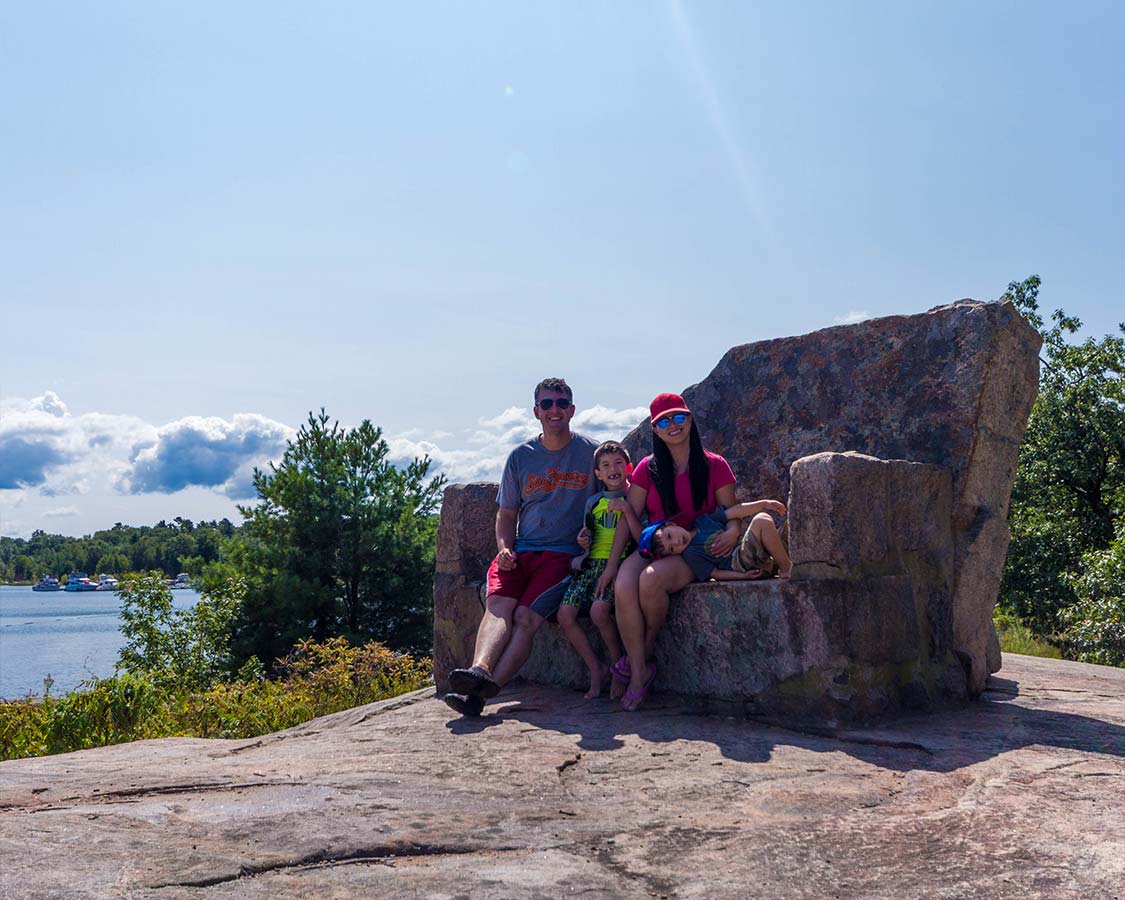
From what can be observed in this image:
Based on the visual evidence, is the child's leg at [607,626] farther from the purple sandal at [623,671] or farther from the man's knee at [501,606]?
the man's knee at [501,606]

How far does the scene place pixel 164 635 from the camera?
41.5 feet

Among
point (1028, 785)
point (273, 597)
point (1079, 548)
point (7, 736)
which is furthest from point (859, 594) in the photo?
point (1079, 548)

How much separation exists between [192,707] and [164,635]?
3.37 metres

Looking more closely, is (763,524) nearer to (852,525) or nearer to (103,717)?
(852,525)

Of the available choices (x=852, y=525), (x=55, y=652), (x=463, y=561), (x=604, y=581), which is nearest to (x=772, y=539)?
(x=852, y=525)

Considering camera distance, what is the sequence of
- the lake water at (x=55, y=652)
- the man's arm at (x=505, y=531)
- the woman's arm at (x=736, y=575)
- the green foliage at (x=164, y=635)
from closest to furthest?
the woman's arm at (x=736, y=575) < the man's arm at (x=505, y=531) < the green foliage at (x=164, y=635) < the lake water at (x=55, y=652)

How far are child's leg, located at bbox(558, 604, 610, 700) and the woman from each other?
228mm

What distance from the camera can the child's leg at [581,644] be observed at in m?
5.43

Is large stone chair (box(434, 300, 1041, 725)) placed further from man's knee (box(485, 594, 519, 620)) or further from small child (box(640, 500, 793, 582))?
man's knee (box(485, 594, 519, 620))

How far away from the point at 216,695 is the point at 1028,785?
25.4 ft

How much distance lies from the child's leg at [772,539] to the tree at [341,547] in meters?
11.0

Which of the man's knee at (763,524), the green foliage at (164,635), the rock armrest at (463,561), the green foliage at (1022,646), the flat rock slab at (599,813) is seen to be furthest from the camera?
the green foliage at (164,635)

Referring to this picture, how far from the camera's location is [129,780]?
396 cm

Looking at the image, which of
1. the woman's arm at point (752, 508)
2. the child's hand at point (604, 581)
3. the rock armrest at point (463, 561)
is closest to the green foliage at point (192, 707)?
the rock armrest at point (463, 561)
